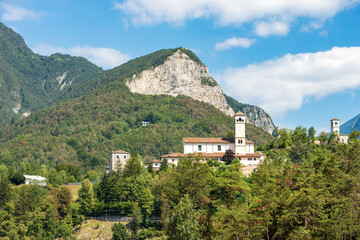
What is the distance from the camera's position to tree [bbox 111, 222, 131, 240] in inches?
2393

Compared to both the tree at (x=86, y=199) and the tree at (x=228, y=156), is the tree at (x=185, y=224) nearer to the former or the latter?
the tree at (x=86, y=199)

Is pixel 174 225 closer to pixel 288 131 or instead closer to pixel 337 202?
pixel 337 202

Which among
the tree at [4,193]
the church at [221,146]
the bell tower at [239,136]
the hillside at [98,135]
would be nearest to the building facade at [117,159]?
the church at [221,146]

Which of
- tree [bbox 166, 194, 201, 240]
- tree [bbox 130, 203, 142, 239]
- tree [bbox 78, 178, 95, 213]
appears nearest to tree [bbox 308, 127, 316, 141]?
tree [bbox 130, 203, 142, 239]

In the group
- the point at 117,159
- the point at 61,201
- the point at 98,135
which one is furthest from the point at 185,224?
the point at 98,135

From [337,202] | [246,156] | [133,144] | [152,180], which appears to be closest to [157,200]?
[152,180]

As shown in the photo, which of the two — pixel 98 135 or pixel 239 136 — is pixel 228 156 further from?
pixel 98 135

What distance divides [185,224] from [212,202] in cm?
567

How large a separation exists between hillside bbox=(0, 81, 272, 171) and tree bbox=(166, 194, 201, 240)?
87777mm

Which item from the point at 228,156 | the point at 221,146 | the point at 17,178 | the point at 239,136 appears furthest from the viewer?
the point at 17,178

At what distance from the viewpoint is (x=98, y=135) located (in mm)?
172625

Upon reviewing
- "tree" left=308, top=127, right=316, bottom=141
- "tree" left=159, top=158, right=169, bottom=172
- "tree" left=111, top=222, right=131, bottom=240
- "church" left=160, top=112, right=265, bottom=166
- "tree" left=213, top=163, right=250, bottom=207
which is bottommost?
"tree" left=111, top=222, right=131, bottom=240

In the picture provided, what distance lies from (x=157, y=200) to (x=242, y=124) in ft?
91.3

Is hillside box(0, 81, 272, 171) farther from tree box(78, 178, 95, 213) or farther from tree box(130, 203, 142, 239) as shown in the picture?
tree box(130, 203, 142, 239)
